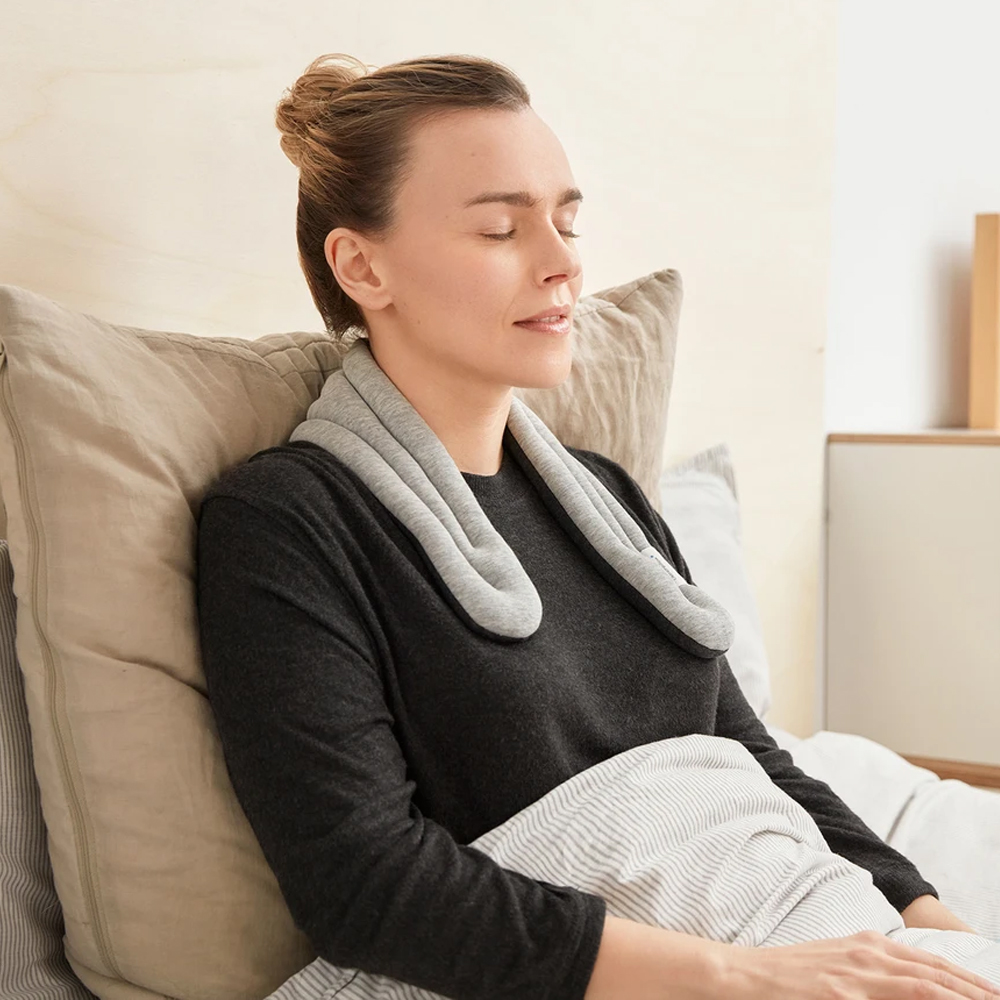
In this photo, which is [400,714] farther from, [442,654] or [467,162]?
[467,162]

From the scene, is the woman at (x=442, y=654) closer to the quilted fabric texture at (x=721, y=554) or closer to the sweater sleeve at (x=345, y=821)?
the sweater sleeve at (x=345, y=821)

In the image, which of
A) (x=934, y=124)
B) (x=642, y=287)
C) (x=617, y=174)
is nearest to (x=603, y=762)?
(x=642, y=287)

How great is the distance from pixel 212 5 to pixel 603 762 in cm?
79

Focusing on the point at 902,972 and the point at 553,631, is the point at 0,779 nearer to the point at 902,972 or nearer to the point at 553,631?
the point at 553,631

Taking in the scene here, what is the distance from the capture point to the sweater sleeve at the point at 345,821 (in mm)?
782

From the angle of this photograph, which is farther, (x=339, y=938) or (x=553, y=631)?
(x=553, y=631)

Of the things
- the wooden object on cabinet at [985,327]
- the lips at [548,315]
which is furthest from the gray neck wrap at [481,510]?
the wooden object on cabinet at [985,327]

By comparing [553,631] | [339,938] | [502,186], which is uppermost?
[502,186]

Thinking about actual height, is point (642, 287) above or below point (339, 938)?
above

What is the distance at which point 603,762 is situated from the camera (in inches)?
36.4

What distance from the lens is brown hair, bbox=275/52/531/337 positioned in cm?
102

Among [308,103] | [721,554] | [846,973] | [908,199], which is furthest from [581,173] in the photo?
[908,199]

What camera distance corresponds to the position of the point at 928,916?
1069mm

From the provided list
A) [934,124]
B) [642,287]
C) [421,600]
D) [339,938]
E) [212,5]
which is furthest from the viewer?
[934,124]
